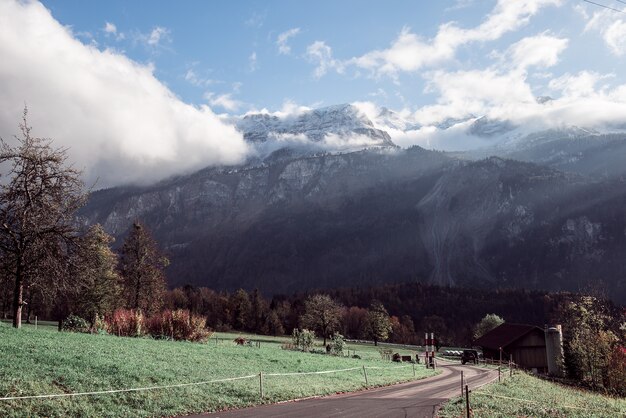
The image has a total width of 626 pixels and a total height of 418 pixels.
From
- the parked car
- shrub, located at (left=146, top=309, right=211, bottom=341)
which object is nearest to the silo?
the parked car

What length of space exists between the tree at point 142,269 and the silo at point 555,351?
4794 centimetres

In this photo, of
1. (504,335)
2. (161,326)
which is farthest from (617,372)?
(161,326)

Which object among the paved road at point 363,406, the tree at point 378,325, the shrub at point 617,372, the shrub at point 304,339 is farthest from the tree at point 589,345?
the tree at point 378,325

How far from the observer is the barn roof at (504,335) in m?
78.7

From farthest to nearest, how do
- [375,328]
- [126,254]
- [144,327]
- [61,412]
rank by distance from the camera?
[375,328] → [126,254] → [144,327] → [61,412]

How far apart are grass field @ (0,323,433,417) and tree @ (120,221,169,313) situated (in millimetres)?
25722

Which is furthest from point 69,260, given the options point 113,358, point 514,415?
point 514,415

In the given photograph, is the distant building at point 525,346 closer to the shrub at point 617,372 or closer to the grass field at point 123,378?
the shrub at point 617,372

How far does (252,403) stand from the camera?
65.4ft

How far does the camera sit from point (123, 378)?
1969 cm

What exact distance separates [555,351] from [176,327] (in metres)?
46.2

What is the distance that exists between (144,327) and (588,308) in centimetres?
5603

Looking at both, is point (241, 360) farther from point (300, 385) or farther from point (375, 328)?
point (375, 328)

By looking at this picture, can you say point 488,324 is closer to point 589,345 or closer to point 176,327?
point 589,345
